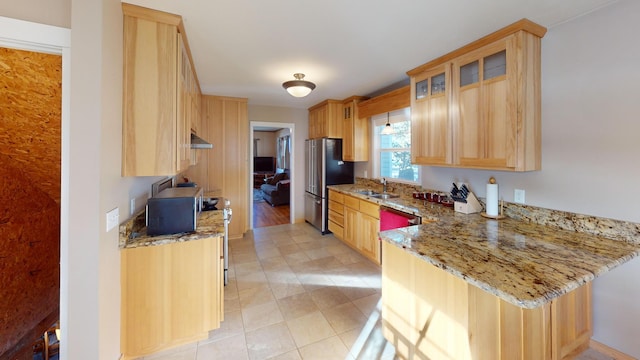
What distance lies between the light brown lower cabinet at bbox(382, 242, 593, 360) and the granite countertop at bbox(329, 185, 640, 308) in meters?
0.10

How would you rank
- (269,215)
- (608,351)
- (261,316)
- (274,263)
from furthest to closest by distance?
(269,215) → (274,263) → (261,316) → (608,351)

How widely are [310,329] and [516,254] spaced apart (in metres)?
1.61

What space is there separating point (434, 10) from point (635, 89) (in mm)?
1378

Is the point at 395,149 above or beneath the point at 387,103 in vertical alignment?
beneath

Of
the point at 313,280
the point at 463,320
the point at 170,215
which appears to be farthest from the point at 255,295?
the point at 463,320

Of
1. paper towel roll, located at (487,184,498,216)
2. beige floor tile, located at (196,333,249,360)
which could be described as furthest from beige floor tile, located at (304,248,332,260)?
paper towel roll, located at (487,184,498,216)

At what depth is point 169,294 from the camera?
1786 millimetres

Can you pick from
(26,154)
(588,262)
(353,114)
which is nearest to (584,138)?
(588,262)

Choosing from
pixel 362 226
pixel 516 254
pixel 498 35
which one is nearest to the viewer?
pixel 516 254

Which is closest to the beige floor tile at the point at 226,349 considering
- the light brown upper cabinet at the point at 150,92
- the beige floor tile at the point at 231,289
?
the beige floor tile at the point at 231,289

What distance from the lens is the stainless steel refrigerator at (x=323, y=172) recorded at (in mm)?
4426

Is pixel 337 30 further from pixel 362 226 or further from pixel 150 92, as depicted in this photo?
pixel 362 226

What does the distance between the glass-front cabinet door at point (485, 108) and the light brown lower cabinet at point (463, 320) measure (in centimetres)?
113

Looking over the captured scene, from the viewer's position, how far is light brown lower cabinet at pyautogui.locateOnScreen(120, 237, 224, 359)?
1703 mm
